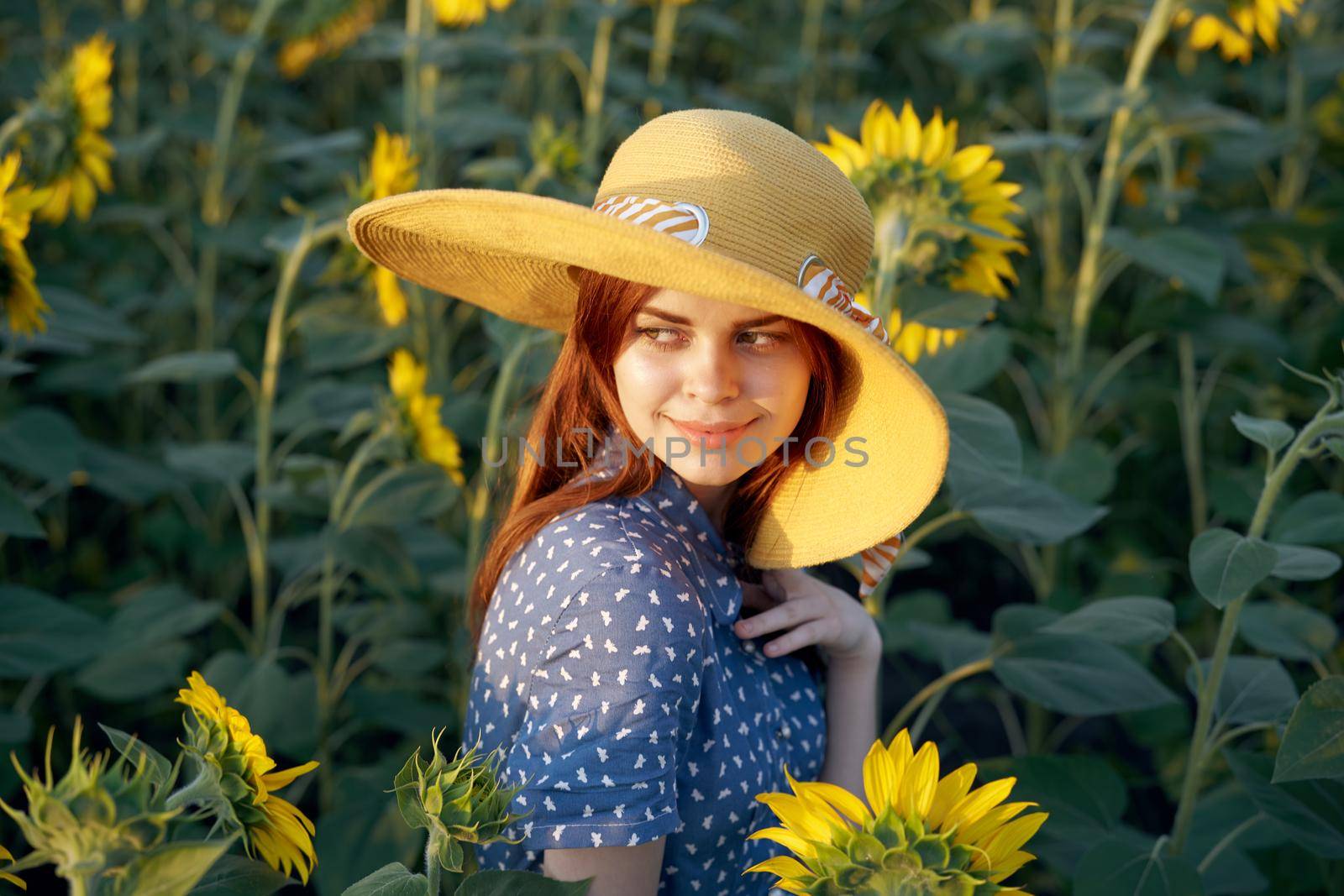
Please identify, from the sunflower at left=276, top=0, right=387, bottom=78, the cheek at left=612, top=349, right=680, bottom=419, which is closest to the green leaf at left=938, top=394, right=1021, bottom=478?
the cheek at left=612, top=349, right=680, bottom=419

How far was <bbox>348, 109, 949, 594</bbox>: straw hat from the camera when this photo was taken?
2.59ft

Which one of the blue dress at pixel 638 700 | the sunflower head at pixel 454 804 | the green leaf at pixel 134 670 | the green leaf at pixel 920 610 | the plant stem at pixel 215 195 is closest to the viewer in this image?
the sunflower head at pixel 454 804

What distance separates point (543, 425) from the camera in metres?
1.02

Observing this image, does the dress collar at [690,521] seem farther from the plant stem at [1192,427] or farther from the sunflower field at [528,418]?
the plant stem at [1192,427]

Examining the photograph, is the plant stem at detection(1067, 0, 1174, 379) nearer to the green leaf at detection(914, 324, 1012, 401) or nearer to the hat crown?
the green leaf at detection(914, 324, 1012, 401)

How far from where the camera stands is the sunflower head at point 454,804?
0.69 m

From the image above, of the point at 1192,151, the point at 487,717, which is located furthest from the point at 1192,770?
the point at 1192,151

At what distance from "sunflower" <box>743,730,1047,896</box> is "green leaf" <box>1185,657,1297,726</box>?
20.0 inches

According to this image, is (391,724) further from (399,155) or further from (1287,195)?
(1287,195)

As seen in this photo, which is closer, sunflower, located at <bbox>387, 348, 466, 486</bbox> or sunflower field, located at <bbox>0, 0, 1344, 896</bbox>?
sunflower field, located at <bbox>0, 0, 1344, 896</bbox>

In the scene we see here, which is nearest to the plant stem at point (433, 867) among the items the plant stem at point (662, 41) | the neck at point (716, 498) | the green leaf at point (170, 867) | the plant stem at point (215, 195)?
the green leaf at point (170, 867)

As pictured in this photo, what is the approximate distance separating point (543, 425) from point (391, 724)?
58 cm

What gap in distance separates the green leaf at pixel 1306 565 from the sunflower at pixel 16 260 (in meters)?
1.11

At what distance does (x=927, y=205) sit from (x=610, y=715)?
604 millimetres
